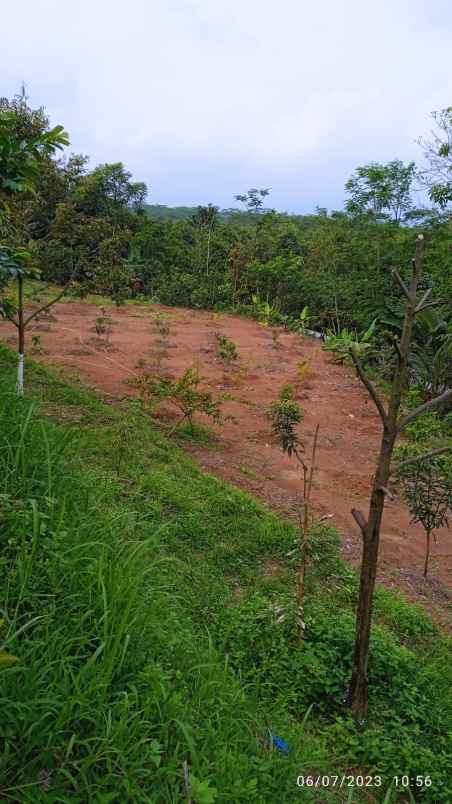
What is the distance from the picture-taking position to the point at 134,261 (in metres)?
18.1

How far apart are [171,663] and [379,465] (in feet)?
3.36

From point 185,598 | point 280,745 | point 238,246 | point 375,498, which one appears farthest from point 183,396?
point 238,246

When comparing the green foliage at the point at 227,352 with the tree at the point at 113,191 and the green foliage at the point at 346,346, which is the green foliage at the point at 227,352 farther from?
the green foliage at the point at 346,346

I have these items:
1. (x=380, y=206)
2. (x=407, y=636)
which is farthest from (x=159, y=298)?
(x=407, y=636)

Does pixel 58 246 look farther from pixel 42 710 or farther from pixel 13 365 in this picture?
pixel 42 710

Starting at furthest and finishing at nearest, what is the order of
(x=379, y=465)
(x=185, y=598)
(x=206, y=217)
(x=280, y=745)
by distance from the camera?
(x=206, y=217), (x=185, y=598), (x=379, y=465), (x=280, y=745)

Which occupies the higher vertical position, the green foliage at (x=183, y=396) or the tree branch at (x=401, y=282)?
the tree branch at (x=401, y=282)

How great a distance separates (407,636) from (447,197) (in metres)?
8.01

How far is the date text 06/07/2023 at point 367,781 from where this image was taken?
1870mm

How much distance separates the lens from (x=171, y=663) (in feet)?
5.77

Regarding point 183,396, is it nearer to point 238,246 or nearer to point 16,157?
point 16,157

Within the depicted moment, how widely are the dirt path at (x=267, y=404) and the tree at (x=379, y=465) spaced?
0.44m

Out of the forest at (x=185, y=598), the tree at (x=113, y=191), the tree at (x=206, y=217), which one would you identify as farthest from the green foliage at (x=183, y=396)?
the tree at (x=206, y=217)

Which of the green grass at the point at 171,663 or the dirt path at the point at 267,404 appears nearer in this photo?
the green grass at the point at 171,663
